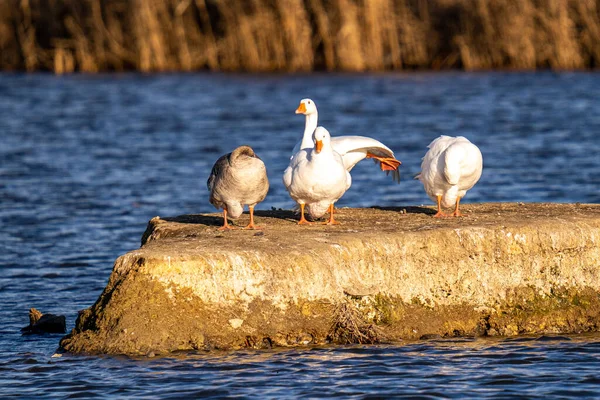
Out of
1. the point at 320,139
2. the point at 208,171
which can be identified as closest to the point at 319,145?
the point at 320,139

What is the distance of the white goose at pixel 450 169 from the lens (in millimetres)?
10922

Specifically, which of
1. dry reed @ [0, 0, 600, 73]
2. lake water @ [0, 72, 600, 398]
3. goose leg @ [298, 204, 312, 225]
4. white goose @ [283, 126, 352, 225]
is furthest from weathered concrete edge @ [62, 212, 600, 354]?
dry reed @ [0, 0, 600, 73]

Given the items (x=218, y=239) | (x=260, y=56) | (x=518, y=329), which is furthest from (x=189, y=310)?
(x=260, y=56)

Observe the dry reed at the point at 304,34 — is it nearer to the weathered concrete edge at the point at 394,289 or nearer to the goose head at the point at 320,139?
the goose head at the point at 320,139

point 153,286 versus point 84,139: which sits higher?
point 84,139

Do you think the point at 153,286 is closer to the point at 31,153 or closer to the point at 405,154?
the point at 405,154

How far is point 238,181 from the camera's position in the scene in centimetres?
1032

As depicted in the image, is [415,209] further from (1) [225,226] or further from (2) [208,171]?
(2) [208,171]

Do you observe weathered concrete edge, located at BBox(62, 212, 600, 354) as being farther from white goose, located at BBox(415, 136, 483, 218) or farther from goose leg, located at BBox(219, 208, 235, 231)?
goose leg, located at BBox(219, 208, 235, 231)

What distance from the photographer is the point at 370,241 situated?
9.81m

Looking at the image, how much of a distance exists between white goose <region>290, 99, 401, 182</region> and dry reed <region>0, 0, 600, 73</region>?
71.7ft

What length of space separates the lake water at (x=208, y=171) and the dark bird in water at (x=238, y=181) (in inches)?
72.9

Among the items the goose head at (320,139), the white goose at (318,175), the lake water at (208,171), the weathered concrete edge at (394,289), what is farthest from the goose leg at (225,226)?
the lake water at (208,171)

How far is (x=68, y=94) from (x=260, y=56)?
6059 mm
